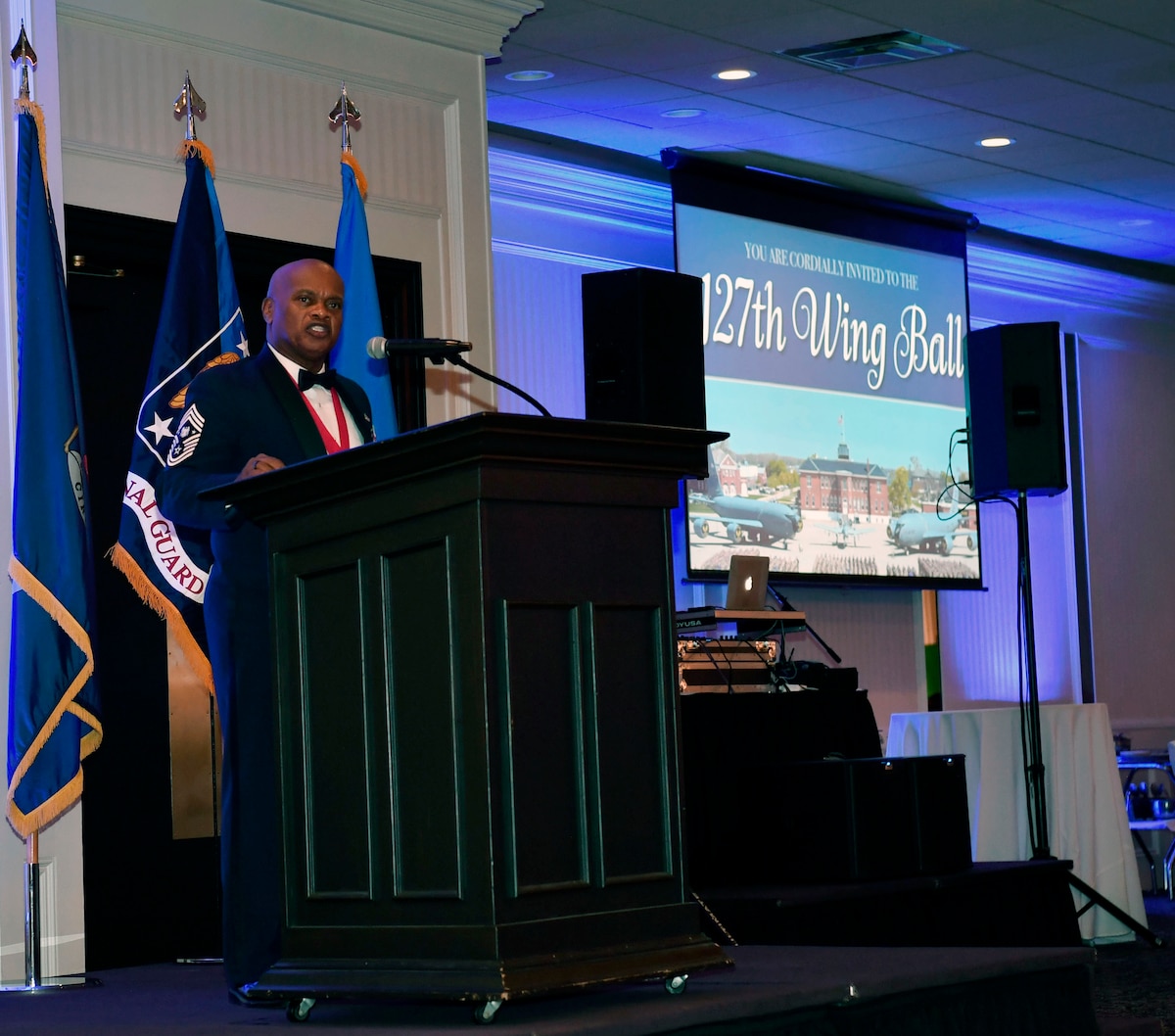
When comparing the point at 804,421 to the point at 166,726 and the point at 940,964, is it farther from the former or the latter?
the point at 940,964

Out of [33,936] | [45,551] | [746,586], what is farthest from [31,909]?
[746,586]

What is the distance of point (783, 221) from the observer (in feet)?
26.1

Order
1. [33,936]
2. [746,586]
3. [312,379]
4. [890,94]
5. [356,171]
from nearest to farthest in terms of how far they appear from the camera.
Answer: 1. [312,379]
2. [33,936]
3. [356,171]
4. [746,586]
5. [890,94]

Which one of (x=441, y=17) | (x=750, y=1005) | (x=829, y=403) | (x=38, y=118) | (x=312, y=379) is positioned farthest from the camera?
(x=829, y=403)

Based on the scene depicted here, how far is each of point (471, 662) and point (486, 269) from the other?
3295 mm

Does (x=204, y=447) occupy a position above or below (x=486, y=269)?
below

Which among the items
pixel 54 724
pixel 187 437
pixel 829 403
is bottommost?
pixel 54 724

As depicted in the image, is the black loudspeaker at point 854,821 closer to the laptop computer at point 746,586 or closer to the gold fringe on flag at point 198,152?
the laptop computer at point 746,586

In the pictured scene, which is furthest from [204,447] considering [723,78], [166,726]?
[723,78]

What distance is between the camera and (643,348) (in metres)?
5.91

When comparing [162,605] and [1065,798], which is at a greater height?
[162,605]

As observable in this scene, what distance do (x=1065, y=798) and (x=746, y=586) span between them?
140cm

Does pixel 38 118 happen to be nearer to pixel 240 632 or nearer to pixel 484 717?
pixel 240 632

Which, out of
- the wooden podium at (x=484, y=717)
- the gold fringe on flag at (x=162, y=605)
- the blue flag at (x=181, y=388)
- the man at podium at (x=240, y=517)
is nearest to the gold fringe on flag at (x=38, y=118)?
the blue flag at (x=181, y=388)
